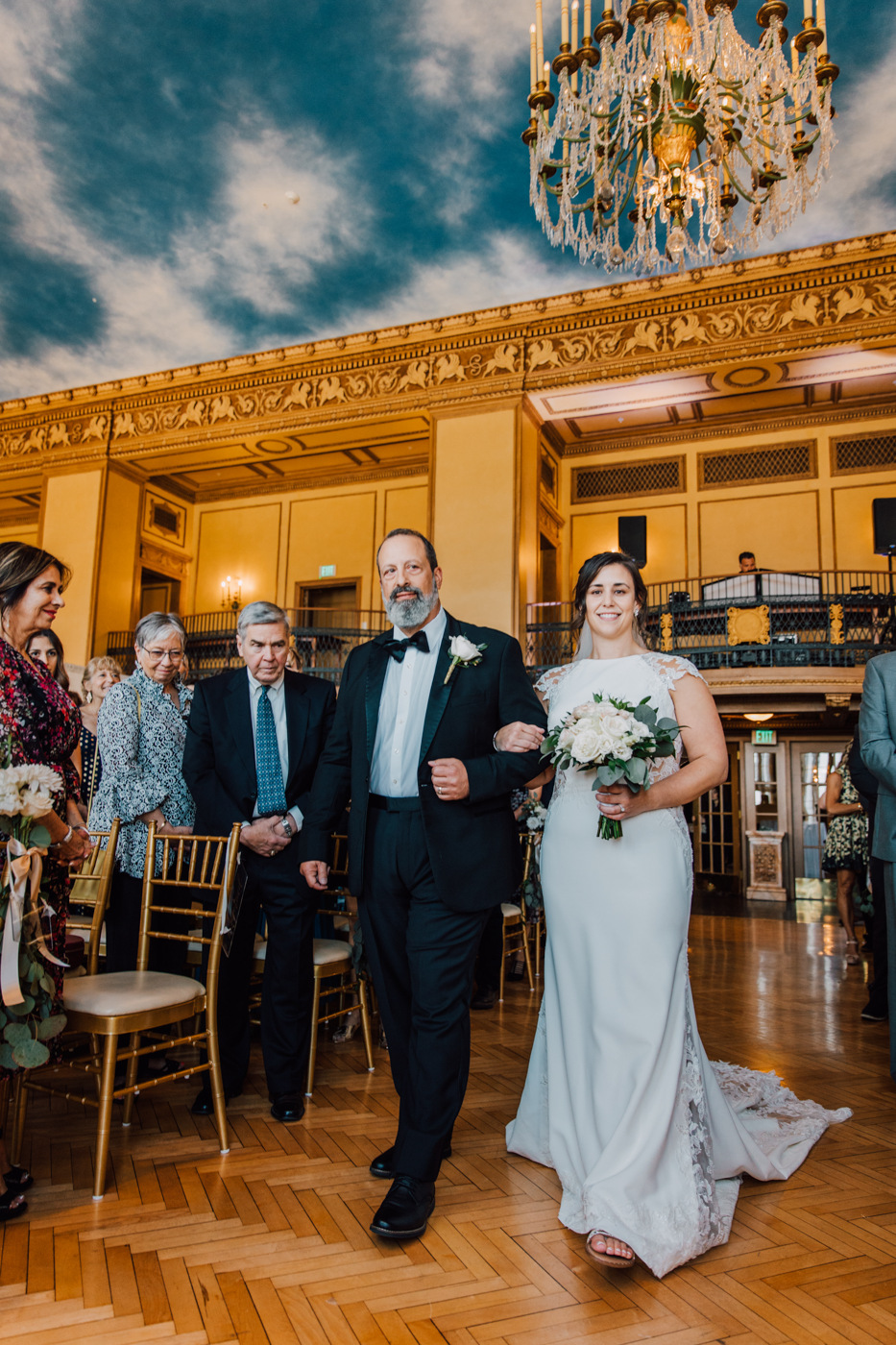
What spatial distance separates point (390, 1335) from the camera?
5.03ft

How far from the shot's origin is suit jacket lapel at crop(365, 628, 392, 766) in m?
2.18

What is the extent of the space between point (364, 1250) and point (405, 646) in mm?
1405

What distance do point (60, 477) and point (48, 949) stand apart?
12.7 metres

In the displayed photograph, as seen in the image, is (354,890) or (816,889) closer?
(354,890)

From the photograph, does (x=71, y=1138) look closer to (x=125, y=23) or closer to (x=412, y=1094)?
(x=412, y=1094)

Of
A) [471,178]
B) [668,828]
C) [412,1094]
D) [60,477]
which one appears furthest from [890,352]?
[60,477]

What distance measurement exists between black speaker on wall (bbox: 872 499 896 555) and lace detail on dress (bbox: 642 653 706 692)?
9.59m

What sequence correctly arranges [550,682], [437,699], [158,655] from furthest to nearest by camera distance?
[158,655] → [550,682] → [437,699]

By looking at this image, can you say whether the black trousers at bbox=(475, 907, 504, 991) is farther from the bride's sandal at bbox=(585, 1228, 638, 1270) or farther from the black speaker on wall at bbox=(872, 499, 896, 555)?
the black speaker on wall at bbox=(872, 499, 896, 555)

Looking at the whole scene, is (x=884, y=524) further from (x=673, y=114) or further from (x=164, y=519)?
(x=164, y=519)

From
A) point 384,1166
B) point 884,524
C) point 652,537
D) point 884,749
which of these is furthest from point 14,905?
point 652,537

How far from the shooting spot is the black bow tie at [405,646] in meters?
2.21

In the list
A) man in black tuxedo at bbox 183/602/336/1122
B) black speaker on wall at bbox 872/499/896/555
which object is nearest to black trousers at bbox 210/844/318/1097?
man in black tuxedo at bbox 183/602/336/1122

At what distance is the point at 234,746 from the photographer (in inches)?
111
